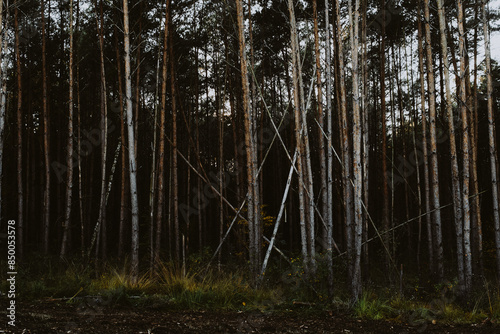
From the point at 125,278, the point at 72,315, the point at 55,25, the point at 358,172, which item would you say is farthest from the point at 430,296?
the point at 55,25

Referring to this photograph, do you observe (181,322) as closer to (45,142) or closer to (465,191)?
(465,191)

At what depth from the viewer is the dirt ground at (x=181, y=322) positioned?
142 inches

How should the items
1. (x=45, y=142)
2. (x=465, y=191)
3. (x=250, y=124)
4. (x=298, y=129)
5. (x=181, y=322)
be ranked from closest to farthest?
(x=181, y=322)
(x=465, y=191)
(x=298, y=129)
(x=250, y=124)
(x=45, y=142)

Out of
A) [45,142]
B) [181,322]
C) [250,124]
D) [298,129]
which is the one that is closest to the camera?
[181,322]

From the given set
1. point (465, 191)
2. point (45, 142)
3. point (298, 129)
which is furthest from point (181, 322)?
point (45, 142)

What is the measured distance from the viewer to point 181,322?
13.3 feet

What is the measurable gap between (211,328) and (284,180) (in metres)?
12.7

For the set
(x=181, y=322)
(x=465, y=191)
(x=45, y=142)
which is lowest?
(x=181, y=322)

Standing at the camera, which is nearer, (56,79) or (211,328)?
(211,328)

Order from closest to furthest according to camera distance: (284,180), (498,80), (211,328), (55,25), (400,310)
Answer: (211,328)
(400,310)
(55,25)
(498,80)
(284,180)

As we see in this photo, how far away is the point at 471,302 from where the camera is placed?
5367 millimetres

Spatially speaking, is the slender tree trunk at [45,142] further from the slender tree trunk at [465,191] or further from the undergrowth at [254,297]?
the slender tree trunk at [465,191]

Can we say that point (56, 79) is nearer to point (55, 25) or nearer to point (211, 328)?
point (55, 25)

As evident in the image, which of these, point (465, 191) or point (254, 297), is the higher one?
point (465, 191)
